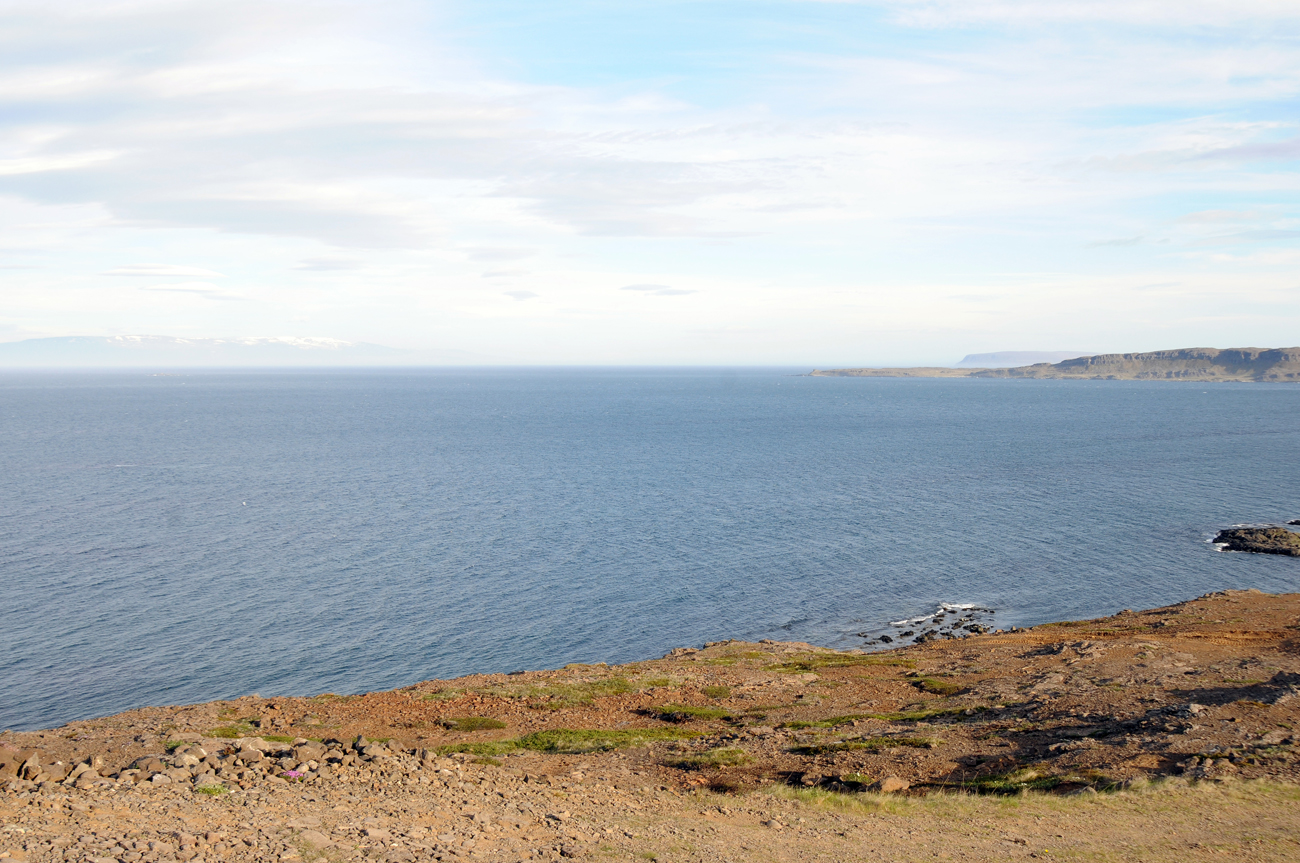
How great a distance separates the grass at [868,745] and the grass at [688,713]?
7.25 m

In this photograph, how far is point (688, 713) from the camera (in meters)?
40.4

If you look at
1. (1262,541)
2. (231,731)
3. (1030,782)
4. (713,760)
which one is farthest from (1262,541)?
(231,731)

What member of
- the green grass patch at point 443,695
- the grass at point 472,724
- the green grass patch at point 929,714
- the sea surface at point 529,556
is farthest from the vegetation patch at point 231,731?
the green grass patch at point 929,714

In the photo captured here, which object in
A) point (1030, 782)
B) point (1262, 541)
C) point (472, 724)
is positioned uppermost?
point (1030, 782)

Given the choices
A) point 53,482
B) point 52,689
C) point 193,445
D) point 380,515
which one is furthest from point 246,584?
point 193,445

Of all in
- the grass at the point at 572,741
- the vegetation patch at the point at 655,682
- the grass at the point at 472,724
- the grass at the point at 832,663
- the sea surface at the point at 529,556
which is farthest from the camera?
the sea surface at the point at 529,556

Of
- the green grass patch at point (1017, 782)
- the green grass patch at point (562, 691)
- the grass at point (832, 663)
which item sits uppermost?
the green grass patch at point (1017, 782)

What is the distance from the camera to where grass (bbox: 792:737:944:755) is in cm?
3283

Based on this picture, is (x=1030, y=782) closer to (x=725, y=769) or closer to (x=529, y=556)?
(x=725, y=769)

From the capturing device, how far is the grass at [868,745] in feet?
108

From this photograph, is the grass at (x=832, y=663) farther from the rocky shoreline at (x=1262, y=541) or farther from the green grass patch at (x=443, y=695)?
the rocky shoreline at (x=1262, y=541)

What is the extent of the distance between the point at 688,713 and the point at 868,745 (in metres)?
9.98

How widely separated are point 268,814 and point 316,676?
110 feet

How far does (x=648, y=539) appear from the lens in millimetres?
92625
